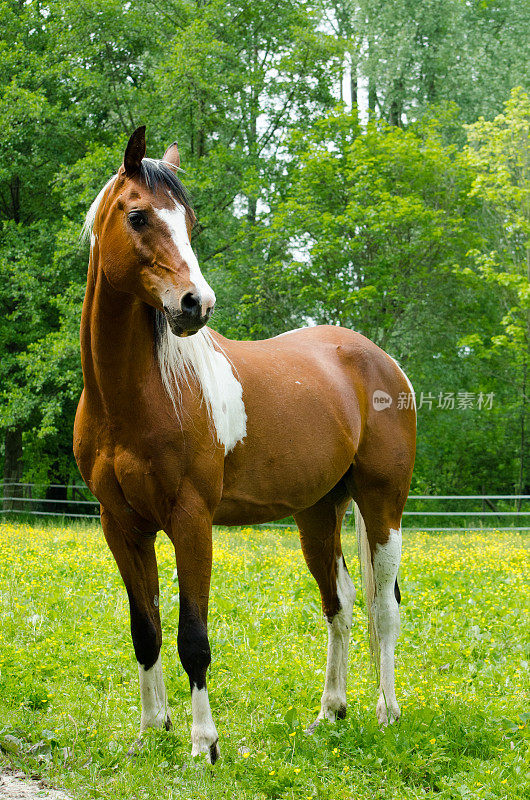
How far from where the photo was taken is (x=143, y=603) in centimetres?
329

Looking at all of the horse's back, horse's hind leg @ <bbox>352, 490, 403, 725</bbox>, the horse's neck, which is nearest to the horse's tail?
horse's hind leg @ <bbox>352, 490, 403, 725</bbox>

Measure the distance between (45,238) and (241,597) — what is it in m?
12.8

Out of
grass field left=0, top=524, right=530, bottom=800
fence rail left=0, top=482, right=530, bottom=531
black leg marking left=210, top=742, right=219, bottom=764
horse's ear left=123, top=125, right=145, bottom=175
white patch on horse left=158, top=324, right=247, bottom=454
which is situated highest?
horse's ear left=123, top=125, right=145, bottom=175

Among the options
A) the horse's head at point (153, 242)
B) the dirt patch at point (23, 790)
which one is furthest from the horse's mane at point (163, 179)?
the dirt patch at point (23, 790)

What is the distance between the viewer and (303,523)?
4.21 m

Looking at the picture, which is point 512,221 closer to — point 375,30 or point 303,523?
point 375,30

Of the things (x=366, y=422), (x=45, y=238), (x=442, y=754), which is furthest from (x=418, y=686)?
(x=45, y=238)

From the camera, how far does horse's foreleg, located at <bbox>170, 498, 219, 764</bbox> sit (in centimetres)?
295

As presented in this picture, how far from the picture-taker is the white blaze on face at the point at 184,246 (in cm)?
261

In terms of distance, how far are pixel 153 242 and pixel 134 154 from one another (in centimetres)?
38

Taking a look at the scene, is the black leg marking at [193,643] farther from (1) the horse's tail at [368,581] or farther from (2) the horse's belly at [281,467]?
(1) the horse's tail at [368,581]

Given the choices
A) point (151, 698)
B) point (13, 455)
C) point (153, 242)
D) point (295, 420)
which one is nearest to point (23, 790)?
point (151, 698)

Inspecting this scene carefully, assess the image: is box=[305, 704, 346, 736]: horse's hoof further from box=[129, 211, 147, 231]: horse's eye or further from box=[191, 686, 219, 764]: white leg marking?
box=[129, 211, 147, 231]: horse's eye

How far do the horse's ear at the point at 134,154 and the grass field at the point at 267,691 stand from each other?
96.1 inches
